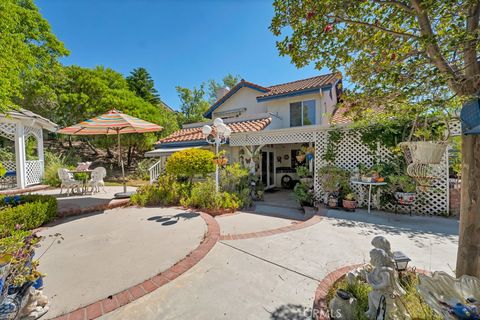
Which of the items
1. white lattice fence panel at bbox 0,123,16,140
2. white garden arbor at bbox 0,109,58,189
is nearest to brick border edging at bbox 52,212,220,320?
white garden arbor at bbox 0,109,58,189

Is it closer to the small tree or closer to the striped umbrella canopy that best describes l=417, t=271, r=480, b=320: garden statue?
the small tree

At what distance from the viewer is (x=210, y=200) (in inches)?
296

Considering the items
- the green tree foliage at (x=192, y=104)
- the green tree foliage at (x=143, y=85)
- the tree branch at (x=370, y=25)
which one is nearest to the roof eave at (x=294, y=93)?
the tree branch at (x=370, y=25)

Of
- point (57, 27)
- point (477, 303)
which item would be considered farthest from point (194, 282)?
point (57, 27)

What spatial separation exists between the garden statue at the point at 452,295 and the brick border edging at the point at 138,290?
3229mm

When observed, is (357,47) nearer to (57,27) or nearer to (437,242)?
(437,242)

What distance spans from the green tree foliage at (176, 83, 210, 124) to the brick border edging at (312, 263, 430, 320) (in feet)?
94.2

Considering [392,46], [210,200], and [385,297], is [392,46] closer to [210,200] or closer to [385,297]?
[385,297]

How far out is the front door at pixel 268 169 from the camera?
43.6 ft

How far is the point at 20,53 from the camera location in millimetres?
5895

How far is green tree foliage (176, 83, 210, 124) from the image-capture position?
98.7 ft

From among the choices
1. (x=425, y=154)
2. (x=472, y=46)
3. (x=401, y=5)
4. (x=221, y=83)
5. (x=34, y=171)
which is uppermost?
(x=221, y=83)

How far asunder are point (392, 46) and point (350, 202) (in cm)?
592

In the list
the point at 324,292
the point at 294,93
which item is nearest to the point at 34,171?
the point at 294,93
